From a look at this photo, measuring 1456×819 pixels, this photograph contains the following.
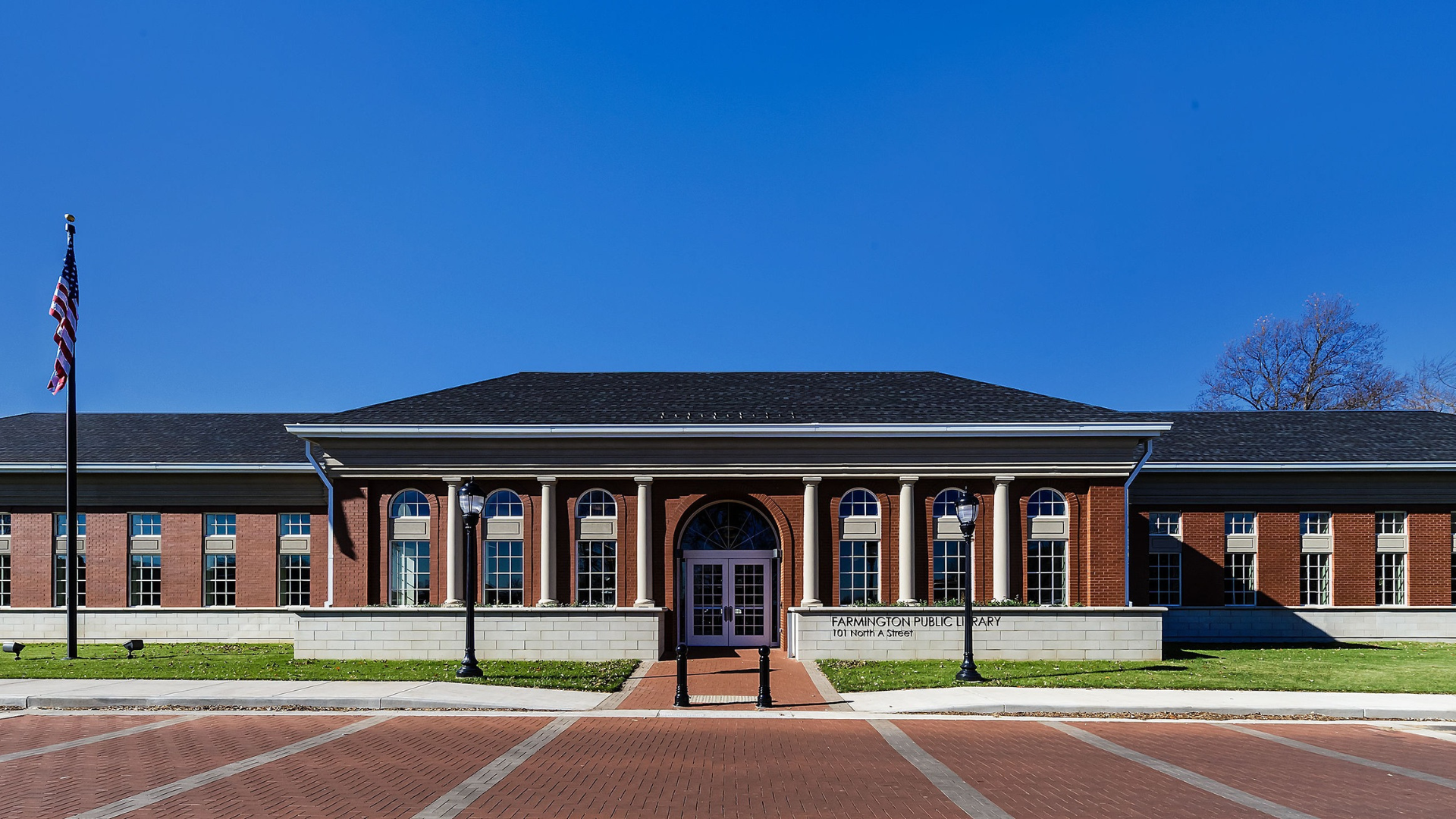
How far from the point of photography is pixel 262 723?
12633 millimetres

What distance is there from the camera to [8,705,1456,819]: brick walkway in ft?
27.7

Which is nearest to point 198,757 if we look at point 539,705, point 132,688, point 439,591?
point 539,705

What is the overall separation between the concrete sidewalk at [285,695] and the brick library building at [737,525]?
4336mm

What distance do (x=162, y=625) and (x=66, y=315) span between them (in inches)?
379

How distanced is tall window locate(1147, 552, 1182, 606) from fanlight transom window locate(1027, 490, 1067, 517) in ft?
19.4

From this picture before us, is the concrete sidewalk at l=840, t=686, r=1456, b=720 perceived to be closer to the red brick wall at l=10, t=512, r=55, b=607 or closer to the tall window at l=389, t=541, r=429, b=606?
the tall window at l=389, t=541, r=429, b=606

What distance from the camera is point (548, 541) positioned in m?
21.6

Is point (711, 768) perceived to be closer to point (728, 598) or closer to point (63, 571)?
point (728, 598)

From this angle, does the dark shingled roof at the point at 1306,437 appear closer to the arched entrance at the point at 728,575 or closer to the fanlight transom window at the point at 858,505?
the fanlight transom window at the point at 858,505

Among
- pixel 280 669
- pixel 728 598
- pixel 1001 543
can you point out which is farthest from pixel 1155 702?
pixel 280 669

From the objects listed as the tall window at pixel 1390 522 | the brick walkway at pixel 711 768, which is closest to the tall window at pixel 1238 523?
the tall window at pixel 1390 522

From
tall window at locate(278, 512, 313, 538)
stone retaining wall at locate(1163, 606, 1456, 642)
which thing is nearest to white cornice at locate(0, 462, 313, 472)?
tall window at locate(278, 512, 313, 538)

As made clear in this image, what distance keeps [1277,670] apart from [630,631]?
14.2m

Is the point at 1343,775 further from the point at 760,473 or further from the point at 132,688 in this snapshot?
the point at 132,688
